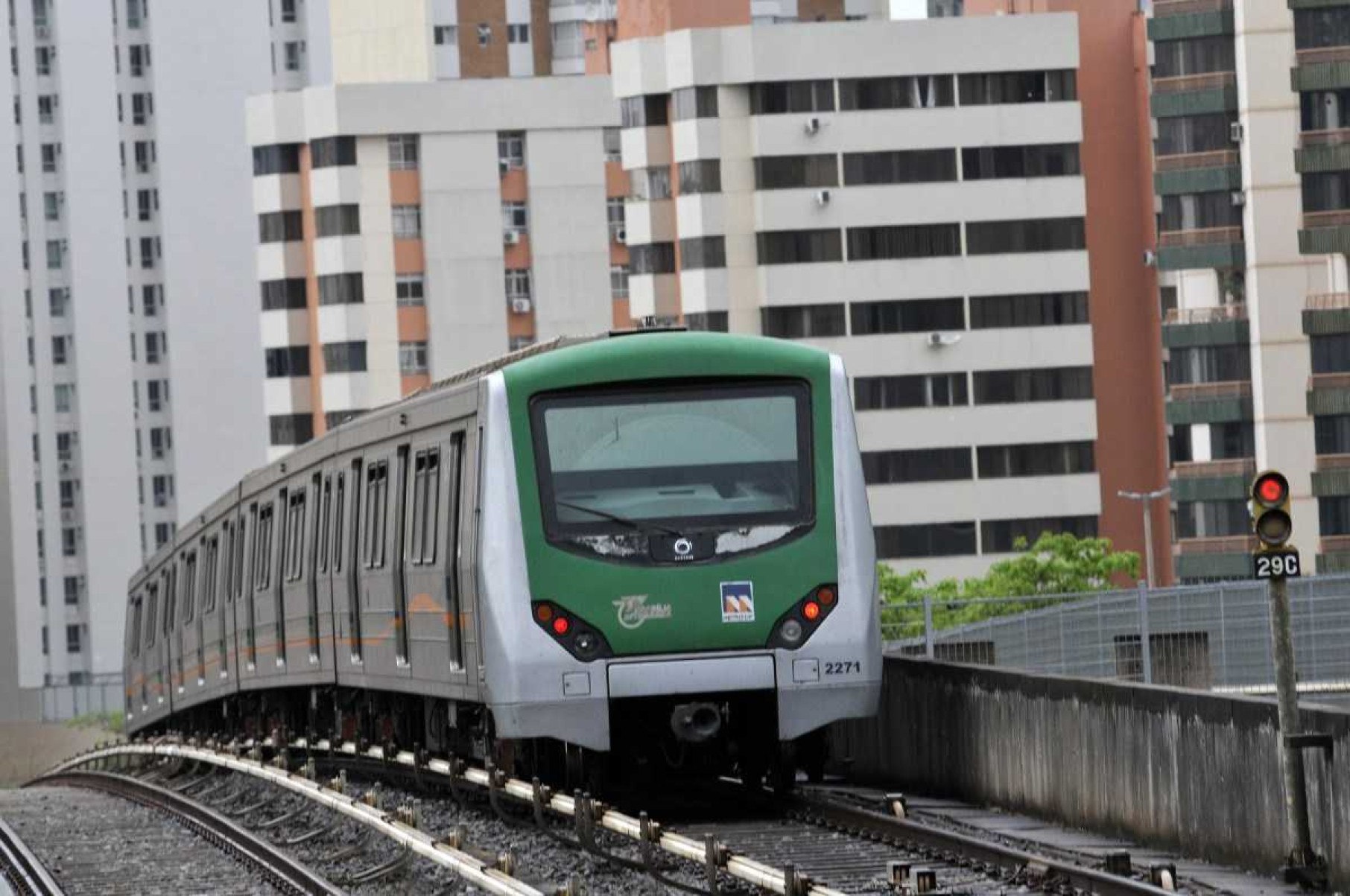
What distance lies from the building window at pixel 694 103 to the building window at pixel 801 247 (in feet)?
13.0

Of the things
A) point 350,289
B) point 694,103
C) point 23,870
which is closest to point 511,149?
point 350,289

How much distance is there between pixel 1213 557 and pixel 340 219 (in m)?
35.5

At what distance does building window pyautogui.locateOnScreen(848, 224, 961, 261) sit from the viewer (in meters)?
92.8

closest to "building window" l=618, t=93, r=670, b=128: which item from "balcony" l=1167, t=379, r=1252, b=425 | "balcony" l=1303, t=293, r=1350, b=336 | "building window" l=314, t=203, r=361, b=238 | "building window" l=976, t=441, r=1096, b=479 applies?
"building window" l=314, t=203, r=361, b=238

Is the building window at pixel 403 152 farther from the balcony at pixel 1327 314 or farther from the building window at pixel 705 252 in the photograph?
the balcony at pixel 1327 314

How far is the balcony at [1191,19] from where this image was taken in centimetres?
7900

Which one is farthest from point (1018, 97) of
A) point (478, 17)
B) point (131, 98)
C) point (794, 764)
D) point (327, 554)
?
point (794, 764)

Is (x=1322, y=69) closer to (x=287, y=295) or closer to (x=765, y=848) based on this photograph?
(x=287, y=295)

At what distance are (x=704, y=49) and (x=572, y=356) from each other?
74536 mm

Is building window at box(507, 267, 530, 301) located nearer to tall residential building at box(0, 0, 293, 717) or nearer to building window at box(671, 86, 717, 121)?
building window at box(671, 86, 717, 121)

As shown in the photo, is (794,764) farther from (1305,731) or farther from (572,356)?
(1305,731)

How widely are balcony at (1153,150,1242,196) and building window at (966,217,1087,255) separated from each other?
40.9ft

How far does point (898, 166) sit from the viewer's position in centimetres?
9288

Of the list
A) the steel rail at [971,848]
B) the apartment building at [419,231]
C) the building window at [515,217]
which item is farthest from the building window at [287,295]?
the steel rail at [971,848]
